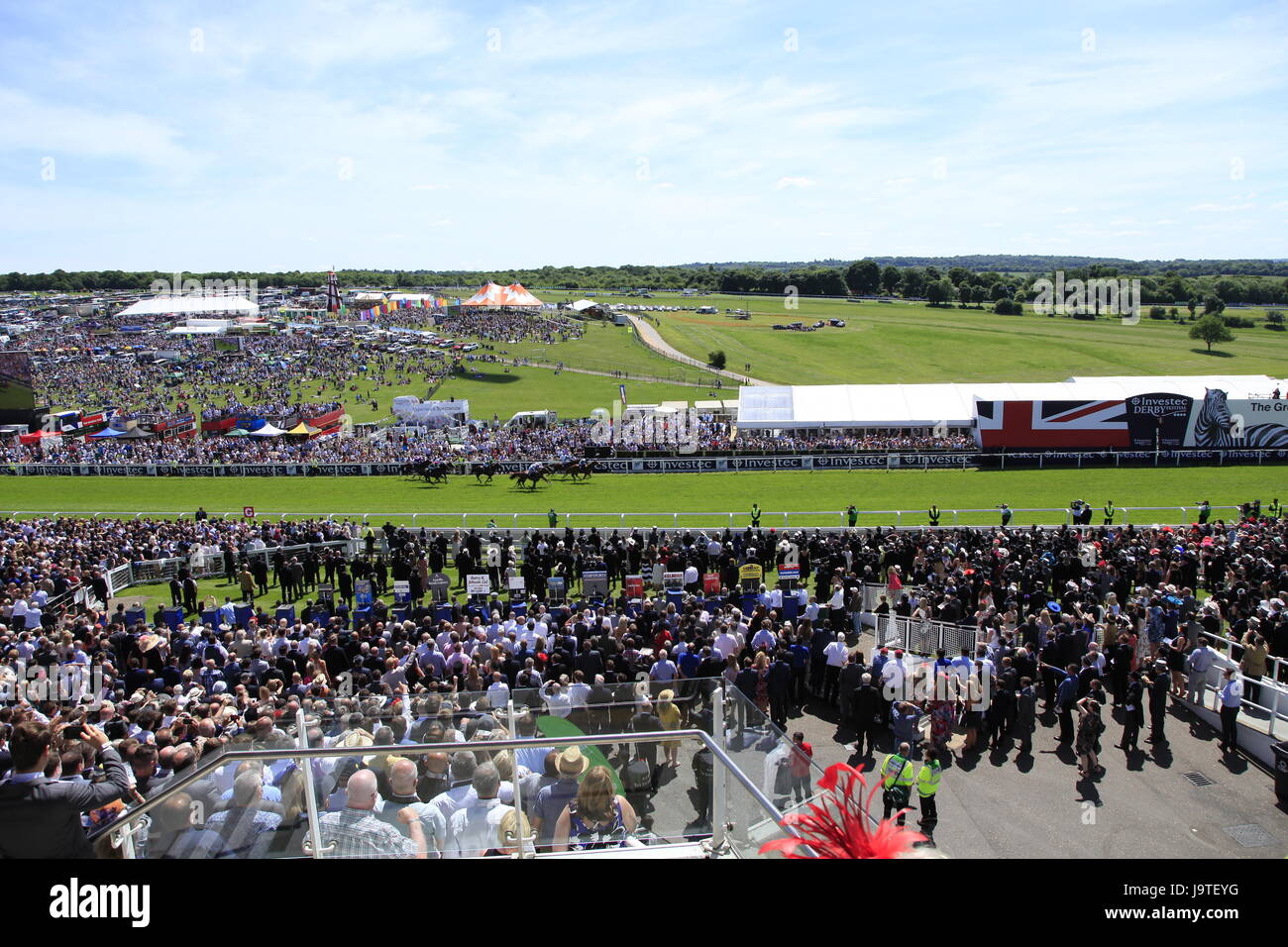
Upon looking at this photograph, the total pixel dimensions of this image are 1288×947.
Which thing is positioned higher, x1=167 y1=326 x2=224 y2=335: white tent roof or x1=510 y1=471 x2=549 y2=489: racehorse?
x1=167 y1=326 x2=224 y2=335: white tent roof

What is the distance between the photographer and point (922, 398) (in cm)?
3834

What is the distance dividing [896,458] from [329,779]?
108 feet

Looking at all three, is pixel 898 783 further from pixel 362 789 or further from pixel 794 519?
pixel 794 519

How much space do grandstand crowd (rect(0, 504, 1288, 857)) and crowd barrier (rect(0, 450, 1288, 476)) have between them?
11.8 metres

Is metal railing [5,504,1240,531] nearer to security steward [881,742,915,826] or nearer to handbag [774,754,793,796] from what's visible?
security steward [881,742,915,826]

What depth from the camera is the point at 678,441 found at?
37.1m

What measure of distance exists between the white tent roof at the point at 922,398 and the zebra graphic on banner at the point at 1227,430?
713mm

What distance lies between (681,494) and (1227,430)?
2146 centimetres

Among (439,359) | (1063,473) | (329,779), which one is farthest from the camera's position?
(439,359)

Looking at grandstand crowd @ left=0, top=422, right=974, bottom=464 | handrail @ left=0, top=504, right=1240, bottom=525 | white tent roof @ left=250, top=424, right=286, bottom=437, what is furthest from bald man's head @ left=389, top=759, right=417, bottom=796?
white tent roof @ left=250, top=424, right=286, bottom=437

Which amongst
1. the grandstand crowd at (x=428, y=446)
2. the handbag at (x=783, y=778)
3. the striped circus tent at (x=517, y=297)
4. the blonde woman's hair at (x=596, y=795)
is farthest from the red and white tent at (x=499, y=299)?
the blonde woman's hair at (x=596, y=795)

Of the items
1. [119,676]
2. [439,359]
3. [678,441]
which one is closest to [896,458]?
[678,441]

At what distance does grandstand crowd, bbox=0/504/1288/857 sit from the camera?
417cm
